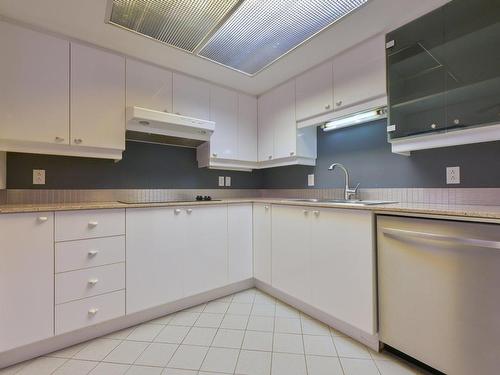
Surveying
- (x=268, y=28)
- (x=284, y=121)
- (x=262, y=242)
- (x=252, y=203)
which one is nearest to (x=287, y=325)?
(x=262, y=242)

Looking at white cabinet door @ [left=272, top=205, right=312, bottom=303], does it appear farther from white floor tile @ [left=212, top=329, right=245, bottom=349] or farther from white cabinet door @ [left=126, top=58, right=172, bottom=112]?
white cabinet door @ [left=126, top=58, right=172, bottom=112]

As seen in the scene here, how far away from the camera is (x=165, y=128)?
2195mm

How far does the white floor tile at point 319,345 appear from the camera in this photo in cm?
151

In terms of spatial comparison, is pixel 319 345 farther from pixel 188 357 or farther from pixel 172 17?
pixel 172 17

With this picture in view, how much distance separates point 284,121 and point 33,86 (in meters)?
2.11

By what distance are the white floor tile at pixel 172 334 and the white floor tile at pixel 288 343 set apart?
0.65 meters

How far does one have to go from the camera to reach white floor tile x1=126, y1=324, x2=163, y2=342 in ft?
5.49

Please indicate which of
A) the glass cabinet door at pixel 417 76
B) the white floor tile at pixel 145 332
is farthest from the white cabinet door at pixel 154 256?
the glass cabinet door at pixel 417 76

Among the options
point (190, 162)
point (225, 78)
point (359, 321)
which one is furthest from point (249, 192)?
point (359, 321)

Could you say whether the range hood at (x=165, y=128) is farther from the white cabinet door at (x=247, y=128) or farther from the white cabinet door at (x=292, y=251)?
the white cabinet door at (x=292, y=251)

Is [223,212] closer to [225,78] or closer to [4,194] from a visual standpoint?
[225,78]

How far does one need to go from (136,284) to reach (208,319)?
2.04 ft

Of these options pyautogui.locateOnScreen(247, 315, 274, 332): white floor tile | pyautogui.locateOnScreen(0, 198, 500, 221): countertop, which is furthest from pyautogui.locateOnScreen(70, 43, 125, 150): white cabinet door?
pyautogui.locateOnScreen(247, 315, 274, 332): white floor tile

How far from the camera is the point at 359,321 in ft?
5.06
